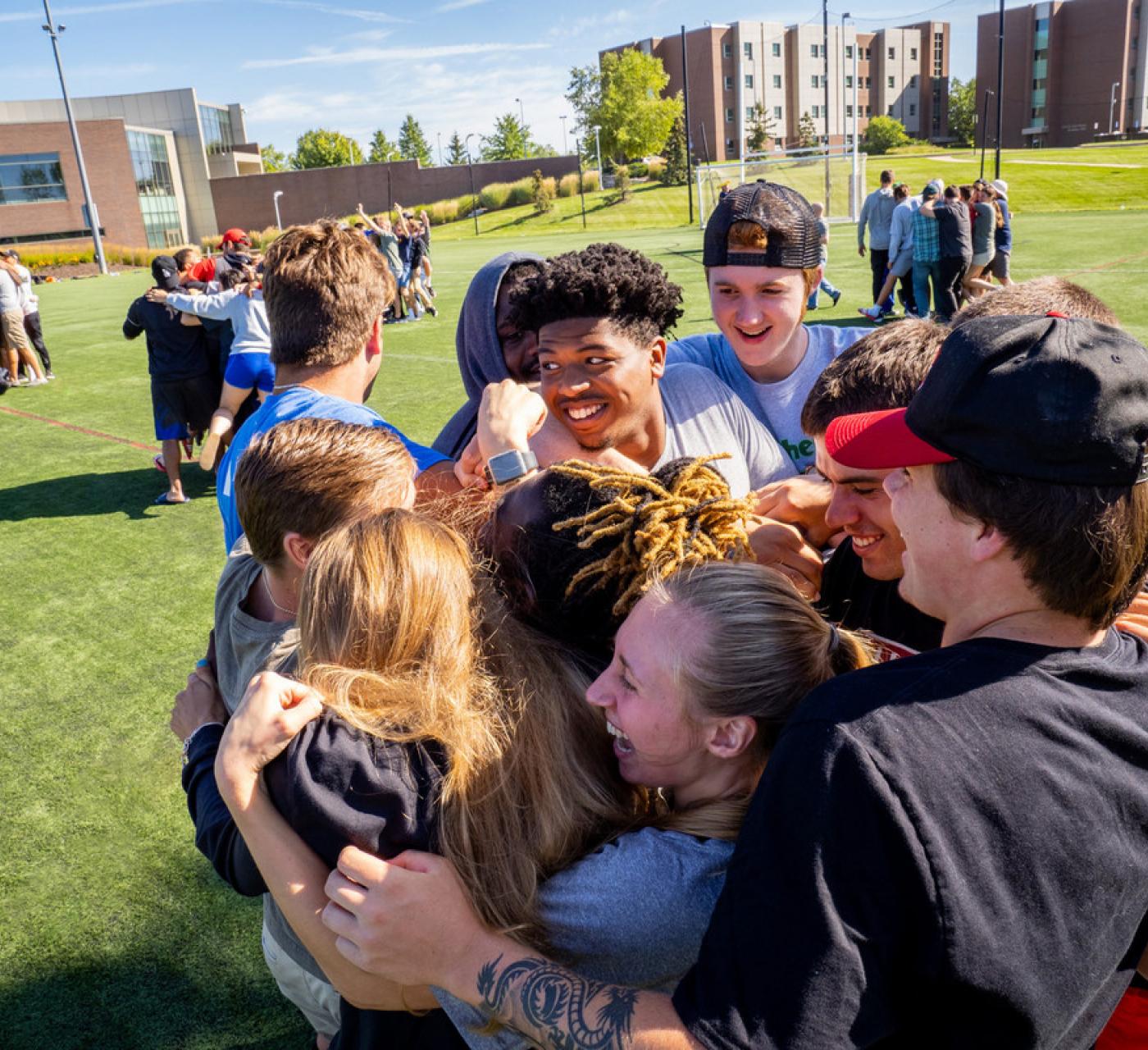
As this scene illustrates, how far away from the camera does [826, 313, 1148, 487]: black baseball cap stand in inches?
46.1

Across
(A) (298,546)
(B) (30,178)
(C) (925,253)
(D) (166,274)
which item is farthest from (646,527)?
(B) (30,178)

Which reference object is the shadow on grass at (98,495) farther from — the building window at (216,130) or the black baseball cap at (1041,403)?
the building window at (216,130)

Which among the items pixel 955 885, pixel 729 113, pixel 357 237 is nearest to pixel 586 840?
pixel 955 885

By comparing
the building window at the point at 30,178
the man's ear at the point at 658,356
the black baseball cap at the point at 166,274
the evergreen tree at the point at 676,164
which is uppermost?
the building window at the point at 30,178

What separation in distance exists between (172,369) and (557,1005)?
8151mm

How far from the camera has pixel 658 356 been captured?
2.83 metres

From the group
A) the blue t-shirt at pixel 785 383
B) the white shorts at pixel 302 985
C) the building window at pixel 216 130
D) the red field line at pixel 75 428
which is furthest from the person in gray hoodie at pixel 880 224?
the building window at pixel 216 130

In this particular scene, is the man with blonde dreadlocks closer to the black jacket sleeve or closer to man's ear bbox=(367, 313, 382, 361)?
man's ear bbox=(367, 313, 382, 361)

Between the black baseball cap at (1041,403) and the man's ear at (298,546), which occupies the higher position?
the black baseball cap at (1041,403)

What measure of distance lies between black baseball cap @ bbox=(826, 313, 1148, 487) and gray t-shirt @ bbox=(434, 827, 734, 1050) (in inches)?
27.8

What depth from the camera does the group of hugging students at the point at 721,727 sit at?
111 cm

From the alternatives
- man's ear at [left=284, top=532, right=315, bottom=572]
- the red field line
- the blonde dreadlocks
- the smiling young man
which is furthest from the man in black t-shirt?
the red field line

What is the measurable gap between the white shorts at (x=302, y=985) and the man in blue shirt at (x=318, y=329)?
126 cm

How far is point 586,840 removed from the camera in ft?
5.00
